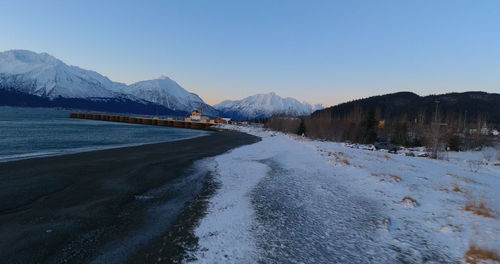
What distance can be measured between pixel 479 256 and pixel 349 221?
3.02 metres

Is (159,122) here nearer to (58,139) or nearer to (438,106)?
(58,139)

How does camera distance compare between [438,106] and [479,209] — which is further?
[438,106]

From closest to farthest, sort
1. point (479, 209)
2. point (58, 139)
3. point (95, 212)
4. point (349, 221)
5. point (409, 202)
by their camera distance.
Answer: point (349, 221), point (479, 209), point (95, 212), point (409, 202), point (58, 139)

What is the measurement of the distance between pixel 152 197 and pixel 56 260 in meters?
4.98

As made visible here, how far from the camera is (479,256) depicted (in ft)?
17.2

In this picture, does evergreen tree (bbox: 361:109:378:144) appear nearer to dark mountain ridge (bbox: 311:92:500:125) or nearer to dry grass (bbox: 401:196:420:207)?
dry grass (bbox: 401:196:420:207)

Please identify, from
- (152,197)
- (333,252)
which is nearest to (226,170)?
(152,197)

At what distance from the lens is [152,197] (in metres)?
10.4

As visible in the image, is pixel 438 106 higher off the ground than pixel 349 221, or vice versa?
pixel 438 106

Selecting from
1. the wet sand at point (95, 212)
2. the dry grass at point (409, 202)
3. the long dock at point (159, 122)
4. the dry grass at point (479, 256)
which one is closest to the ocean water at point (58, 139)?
the wet sand at point (95, 212)

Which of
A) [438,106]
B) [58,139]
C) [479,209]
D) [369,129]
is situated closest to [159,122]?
[58,139]

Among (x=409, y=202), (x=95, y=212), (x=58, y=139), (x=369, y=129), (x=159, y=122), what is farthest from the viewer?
(x=159, y=122)

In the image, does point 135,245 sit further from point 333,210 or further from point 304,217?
point 333,210

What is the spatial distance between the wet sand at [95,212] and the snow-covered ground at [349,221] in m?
1.25
